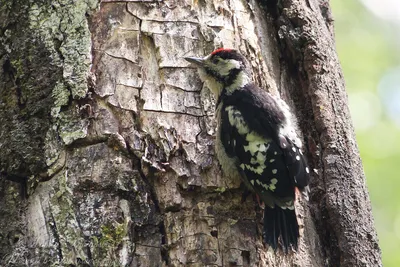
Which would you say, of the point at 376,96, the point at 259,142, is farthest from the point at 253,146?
the point at 376,96

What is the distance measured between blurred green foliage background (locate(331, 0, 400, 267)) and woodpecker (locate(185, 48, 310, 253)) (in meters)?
3.69

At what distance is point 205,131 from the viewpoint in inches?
136

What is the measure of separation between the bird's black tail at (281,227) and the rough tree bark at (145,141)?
0.06 meters

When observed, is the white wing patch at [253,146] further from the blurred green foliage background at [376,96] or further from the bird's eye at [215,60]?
the blurred green foliage background at [376,96]

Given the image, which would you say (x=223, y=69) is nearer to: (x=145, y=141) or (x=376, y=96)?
(x=145, y=141)

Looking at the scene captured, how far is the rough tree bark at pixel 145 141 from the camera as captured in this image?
2998mm

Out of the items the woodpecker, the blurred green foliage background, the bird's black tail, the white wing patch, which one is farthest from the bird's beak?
the blurred green foliage background

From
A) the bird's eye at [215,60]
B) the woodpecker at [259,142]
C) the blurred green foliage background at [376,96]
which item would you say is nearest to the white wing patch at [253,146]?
the woodpecker at [259,142]

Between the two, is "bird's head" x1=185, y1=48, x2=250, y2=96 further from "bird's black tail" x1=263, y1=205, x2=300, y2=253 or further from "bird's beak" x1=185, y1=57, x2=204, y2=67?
"bird's black tail" x1=263, y1=205, x2=300, y2=253

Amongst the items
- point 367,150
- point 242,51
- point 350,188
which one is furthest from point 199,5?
point 367,150

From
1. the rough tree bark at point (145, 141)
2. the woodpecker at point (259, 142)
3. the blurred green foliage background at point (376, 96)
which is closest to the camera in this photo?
the rough tree bark at point (145, 141)

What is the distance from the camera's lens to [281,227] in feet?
10.5

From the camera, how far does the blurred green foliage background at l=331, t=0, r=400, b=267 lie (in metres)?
7.07

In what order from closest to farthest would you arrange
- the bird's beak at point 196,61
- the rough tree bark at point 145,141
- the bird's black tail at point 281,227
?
the rough tree bark at point 145,141, the bird's black tail at point 281,227, the bird's beak at point 196,61
